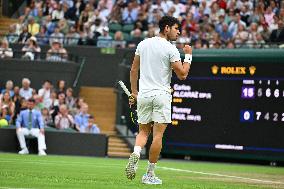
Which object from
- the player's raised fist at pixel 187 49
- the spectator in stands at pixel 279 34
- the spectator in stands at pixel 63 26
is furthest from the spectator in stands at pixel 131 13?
the player's raised fist at pixel 187 49

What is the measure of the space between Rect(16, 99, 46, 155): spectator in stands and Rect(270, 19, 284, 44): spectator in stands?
7.03 m

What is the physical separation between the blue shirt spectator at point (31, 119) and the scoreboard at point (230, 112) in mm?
3528

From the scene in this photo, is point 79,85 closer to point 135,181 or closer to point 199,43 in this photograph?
point 199,43

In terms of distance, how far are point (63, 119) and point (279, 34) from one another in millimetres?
6709

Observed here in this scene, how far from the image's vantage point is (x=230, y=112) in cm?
2448

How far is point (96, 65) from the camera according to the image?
108ft

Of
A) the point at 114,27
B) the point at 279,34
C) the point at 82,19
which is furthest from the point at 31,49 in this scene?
the point at 279,34

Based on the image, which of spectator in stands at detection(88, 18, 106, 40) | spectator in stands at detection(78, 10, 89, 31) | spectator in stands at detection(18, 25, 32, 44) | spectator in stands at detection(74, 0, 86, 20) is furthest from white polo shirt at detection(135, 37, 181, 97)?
spectator in stands at detection(74, 0, 86, 20)

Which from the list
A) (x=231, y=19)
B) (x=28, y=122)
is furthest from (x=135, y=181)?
(x=231, y=19)

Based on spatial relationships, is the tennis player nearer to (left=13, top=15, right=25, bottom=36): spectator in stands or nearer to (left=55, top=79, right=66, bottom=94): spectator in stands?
(left=55, top=79, right=66, bottom=94): spectator in stands

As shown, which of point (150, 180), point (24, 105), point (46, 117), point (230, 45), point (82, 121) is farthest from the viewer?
point (82, 121)

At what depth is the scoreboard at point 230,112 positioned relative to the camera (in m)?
23.7

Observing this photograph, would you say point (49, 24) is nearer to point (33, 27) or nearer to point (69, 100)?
point (33, 27)

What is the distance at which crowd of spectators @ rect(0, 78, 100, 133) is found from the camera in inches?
1071
